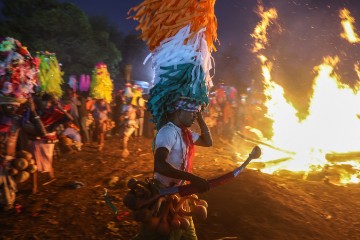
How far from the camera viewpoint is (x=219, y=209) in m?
5.44

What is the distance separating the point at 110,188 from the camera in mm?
6949

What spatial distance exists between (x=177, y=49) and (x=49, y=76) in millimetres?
7716

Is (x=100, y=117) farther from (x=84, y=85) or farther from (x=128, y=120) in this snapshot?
(x=84, y=85)

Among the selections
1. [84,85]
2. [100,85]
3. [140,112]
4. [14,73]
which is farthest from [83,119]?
[14,73]

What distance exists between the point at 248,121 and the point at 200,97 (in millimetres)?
14248

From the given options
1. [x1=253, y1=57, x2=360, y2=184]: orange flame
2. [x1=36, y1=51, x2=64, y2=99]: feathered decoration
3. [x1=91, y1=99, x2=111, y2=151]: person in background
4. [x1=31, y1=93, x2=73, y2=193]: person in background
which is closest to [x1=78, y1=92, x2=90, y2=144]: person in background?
[x1=91, y1=99, x2=111, y2=151]: person in background

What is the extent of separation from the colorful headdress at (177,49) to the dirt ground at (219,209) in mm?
2650

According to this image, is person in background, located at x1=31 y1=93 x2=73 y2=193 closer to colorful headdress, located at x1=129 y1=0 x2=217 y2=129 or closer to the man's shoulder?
colorful headdress, located at x1=129 y1=0 x2=217 y2=129

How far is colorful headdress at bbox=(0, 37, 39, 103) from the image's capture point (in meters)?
5.52

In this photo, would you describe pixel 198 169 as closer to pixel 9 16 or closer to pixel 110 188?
pixel 110 188

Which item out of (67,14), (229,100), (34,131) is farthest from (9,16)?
(34,131)

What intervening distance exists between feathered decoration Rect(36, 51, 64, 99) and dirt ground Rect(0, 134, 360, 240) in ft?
8.46

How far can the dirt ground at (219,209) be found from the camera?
15.9 feet

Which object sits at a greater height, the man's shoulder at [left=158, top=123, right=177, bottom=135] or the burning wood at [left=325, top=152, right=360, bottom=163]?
the man's shoulder at [left=158, top=123, right=177, bottom=135]
